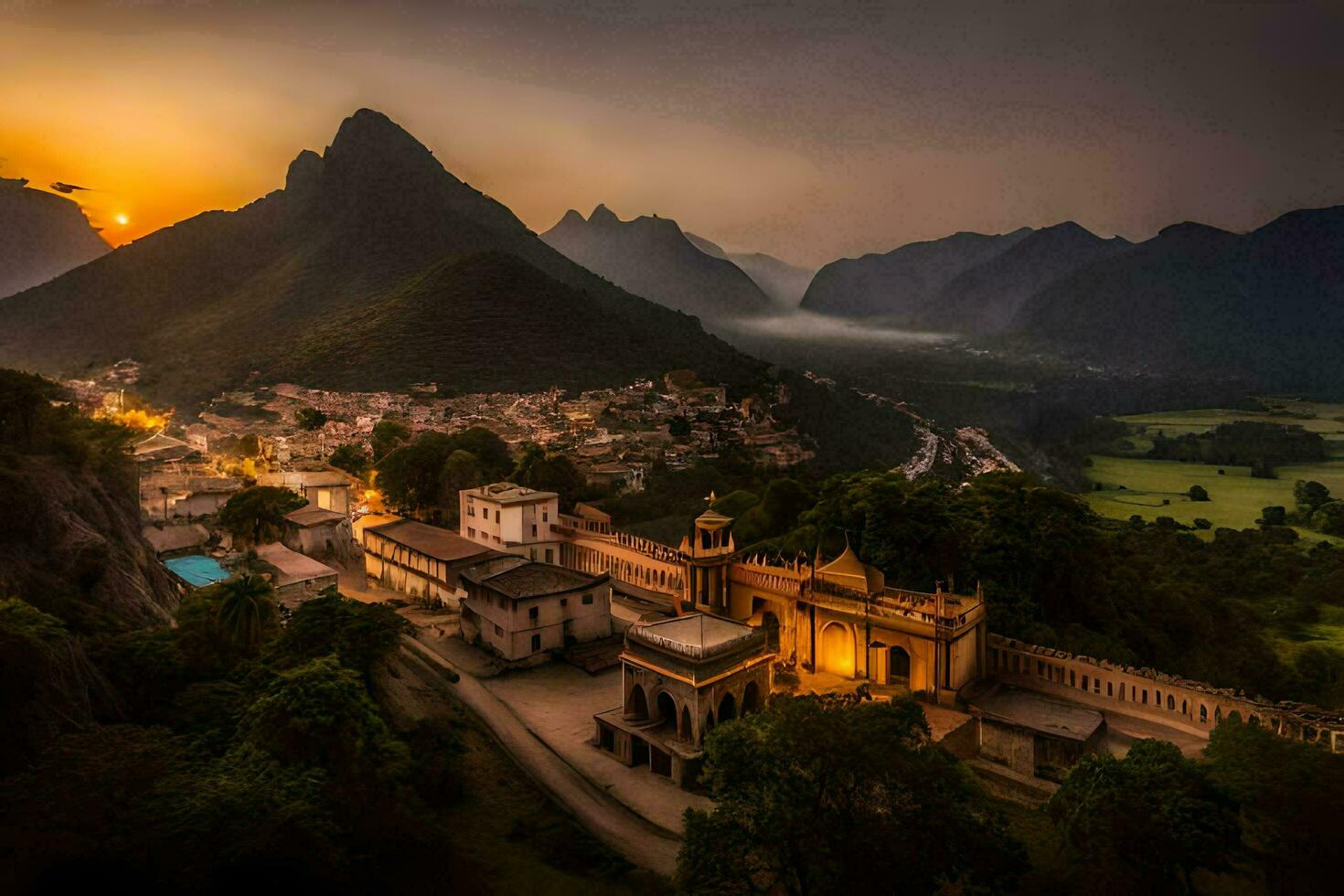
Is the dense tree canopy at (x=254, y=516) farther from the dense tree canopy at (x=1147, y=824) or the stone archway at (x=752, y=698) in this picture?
the dense tree canopy at (x=1147, y=824)

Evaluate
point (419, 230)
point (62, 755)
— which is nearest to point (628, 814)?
point (62, 755)

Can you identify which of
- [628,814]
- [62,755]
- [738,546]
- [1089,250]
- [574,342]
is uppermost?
[1089,250]

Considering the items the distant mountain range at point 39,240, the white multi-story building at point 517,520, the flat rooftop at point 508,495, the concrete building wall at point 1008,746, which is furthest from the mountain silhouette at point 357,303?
the concrete building wall at point 1008,746

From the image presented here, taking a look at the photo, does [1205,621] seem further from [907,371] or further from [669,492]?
[907,371]

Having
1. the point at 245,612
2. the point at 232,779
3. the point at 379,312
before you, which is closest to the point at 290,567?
the point at 245,612

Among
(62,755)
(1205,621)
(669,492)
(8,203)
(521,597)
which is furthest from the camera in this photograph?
(8,203)

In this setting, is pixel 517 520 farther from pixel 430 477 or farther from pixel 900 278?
pixel 900 278

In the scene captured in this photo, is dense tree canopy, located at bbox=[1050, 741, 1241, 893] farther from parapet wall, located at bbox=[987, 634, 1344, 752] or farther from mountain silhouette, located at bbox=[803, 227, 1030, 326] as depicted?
mountain silhouette, located at bbox=[803, 227, 1030, 326]
